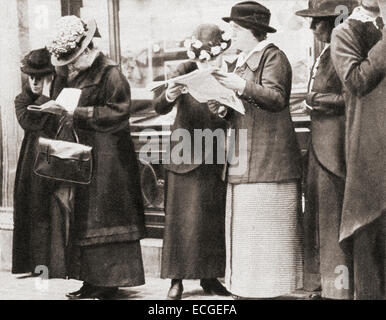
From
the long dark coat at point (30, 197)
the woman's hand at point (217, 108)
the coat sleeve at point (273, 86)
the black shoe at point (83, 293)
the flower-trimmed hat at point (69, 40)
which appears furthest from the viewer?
the long dark coat at point (30, 197)

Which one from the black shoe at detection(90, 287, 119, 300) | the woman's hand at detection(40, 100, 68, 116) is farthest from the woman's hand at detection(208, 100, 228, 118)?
the black shoe at detection(90, 287, 119, 300)

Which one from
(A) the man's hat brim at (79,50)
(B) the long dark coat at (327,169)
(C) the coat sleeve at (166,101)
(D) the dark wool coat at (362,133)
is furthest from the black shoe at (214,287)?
(A) the man's hat brim at (79,50)

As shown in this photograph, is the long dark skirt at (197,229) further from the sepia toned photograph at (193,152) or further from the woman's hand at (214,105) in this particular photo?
the woman's hand at (214,105)

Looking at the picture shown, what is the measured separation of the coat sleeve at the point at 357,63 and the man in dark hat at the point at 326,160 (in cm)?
11

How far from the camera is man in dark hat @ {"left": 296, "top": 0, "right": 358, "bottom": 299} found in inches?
163

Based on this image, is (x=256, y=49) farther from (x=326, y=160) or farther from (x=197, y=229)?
(x=197, y=229)

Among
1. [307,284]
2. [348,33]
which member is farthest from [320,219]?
[348,33]

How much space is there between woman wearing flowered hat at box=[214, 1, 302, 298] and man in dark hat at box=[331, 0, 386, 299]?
32cm

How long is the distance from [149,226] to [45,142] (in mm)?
890

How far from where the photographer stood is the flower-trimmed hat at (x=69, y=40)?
178 inches

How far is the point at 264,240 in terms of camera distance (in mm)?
4102

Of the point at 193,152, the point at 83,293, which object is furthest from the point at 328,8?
the point at 83,293

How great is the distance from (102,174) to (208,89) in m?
0.96
